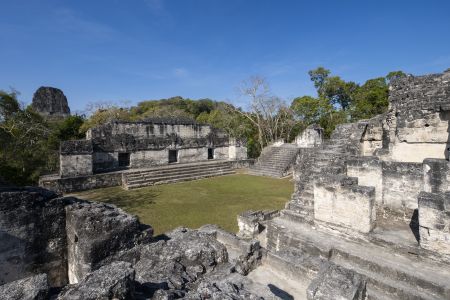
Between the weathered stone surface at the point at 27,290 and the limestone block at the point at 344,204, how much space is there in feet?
16.2

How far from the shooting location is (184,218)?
7.77m

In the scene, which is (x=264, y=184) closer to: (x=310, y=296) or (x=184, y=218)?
(x=184, y=218)

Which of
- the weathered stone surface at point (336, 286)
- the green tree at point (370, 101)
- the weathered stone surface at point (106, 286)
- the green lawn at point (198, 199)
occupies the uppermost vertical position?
the green tree at point (370, 101)

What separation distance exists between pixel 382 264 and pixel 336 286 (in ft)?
6.33

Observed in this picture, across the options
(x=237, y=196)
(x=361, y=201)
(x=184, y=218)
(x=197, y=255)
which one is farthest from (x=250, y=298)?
(x=237, y=196)

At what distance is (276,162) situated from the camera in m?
16.9

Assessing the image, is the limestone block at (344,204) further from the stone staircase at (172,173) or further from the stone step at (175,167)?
the stone step at (175,167)

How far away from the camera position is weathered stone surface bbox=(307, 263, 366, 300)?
2.65m

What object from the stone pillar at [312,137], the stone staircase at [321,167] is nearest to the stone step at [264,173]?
the stone pillar at [312,137]

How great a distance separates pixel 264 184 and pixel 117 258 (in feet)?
34.4

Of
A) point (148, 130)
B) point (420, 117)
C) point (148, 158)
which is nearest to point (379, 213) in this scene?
point (420, 117)

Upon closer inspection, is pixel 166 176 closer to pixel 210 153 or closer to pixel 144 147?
pixel 144 147

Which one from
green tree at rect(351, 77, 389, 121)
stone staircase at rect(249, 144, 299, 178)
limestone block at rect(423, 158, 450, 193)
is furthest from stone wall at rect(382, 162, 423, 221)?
green tree at rect(351, 77, 389, 121)

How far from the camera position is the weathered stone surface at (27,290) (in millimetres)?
1930
